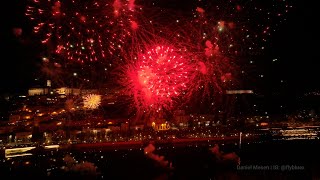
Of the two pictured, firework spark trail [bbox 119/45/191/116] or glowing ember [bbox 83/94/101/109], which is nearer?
firework spark trail [bbox 119/45/191/116]

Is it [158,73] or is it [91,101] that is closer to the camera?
[158,73]

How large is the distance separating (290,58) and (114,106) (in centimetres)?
794

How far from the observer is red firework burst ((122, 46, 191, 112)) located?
11.6m

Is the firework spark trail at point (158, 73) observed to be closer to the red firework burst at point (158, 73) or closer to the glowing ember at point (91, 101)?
the red firework burst at point (158, 73)

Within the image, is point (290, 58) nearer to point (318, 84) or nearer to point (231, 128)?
point (318, 84)

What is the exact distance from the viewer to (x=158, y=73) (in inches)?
463

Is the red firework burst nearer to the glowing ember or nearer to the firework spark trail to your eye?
the firework spark trail

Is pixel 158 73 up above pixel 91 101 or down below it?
above

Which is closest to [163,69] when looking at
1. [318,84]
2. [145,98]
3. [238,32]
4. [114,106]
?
[145,98]

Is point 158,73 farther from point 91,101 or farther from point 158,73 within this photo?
point 91,101

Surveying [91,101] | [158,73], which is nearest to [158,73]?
[158,73]

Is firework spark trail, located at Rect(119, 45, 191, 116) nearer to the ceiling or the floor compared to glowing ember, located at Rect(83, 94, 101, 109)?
nearer to the ceiling

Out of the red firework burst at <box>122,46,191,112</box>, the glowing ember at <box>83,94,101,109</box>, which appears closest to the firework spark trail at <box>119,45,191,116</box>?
the red firework burst at <box>122,46,191,112</box>

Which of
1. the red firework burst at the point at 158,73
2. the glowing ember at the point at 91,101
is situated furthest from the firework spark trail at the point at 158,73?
the glowing ember at the point at 91,101
